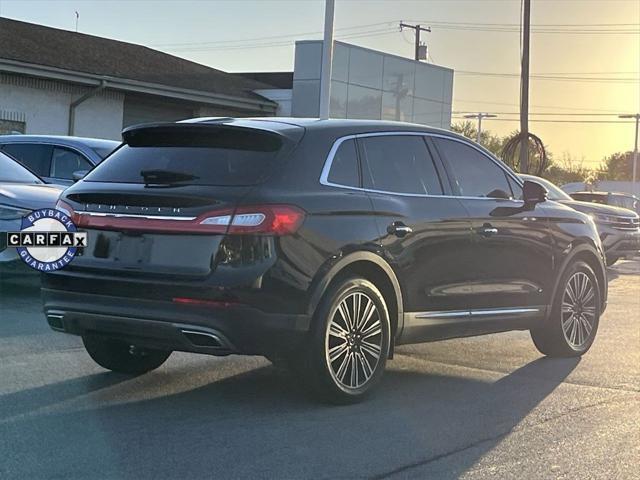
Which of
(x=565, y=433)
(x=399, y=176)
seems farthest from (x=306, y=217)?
(x=565, y=433)

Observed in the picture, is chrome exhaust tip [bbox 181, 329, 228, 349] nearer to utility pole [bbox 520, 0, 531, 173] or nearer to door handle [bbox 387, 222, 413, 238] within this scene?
door handle [bbox 387, 222, 413, 238]

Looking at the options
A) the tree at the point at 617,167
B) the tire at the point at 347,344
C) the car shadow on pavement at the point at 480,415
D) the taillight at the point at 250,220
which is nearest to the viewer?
the car shadow on pavement at the point at 480,415

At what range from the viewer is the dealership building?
71.9 feet

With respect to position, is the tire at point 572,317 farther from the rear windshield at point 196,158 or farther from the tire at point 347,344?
the rear windshield at point 196,158

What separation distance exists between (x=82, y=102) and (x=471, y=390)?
18.6m

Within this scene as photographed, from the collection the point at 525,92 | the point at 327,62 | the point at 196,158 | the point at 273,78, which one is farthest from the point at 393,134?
the point at 273,78

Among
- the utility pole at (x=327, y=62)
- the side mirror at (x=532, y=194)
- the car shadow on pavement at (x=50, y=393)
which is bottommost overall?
the car shadow on pavement at (x=50, y=393)

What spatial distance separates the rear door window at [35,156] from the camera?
1210cm

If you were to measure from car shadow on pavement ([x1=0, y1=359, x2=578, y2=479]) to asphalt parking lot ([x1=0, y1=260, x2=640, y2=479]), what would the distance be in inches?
0.5

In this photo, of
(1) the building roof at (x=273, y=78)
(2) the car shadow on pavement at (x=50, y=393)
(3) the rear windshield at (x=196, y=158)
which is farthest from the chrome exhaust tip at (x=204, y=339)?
(1) the building roof at (x=273, y=78)

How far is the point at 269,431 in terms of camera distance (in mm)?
5188

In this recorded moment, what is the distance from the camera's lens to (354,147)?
611 cm

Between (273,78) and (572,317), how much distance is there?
25.8m

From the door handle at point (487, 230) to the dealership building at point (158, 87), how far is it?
640 inches
